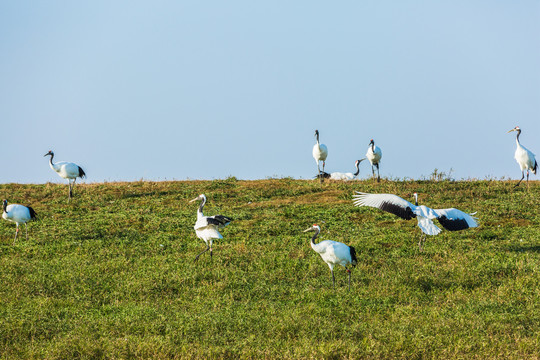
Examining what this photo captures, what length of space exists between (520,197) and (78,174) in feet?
56.7

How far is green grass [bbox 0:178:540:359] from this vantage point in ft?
27.0

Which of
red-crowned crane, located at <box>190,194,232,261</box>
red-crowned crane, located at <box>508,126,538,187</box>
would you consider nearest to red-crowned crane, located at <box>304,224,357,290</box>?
red-crowned crane, located at <box>190,194,232,261</box>

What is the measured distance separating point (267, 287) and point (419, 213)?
179 inches

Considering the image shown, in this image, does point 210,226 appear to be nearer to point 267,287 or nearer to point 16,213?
point 267,287

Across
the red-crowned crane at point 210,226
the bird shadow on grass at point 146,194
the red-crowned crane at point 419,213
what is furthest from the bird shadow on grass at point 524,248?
the bird shadow on grass at point 146,194

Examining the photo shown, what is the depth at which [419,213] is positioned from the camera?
45.3 ft

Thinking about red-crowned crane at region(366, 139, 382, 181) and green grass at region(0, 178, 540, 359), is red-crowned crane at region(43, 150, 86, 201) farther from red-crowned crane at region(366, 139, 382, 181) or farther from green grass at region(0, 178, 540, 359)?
red-crowned crane at region(366, 139, 382, 181)

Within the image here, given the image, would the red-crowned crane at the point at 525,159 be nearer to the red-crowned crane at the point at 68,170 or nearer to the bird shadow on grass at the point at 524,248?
the bird shadow on grass at the point at 524,248

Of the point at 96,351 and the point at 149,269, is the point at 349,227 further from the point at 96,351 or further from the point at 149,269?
the point at 96,351

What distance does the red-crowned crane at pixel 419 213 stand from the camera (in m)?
13.5

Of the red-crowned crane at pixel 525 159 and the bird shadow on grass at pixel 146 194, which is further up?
the red-crowned crane at pixel 525 159

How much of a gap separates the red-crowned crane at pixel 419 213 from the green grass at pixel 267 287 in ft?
2.09

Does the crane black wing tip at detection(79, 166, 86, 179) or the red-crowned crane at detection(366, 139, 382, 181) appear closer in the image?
the crane black wing tip at detection(79, 166, 86, 179)

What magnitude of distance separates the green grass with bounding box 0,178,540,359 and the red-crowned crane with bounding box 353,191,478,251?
636mm
